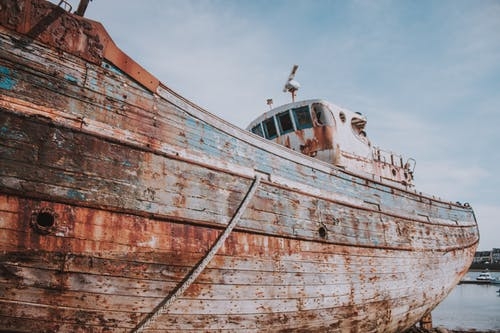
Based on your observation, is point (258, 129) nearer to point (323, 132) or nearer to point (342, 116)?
point (323, 132)

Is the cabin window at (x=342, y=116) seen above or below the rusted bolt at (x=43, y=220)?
above

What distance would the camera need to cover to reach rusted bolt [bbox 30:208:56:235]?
10.3ft

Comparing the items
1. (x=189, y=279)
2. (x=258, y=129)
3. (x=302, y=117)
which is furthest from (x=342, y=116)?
(x=189, y=279)

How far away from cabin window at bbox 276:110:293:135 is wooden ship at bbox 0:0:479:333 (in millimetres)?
2625

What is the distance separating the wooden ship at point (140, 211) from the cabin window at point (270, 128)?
9.69 feet

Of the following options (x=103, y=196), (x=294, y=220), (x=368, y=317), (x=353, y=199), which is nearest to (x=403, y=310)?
(x=368, y=317)

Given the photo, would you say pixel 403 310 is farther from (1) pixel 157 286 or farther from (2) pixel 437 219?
(1) pixel 157 286

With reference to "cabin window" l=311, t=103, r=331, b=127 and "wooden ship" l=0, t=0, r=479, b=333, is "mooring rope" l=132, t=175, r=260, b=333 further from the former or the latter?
"cabin window" l=311, t=103, r=331, b=127

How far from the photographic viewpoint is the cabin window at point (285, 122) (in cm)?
880

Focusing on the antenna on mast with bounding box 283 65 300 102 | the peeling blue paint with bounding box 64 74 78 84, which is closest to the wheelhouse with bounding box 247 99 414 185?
the antenna on mast with bounding box 283 65 300 102

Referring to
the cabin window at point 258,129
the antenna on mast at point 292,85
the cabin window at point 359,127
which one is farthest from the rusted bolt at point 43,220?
the antenna on mast at point 292,85

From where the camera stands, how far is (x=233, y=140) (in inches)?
200

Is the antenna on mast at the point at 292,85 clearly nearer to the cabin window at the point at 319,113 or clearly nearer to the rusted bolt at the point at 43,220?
the cabin window at the point at 319,113

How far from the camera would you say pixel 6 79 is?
129 inches
